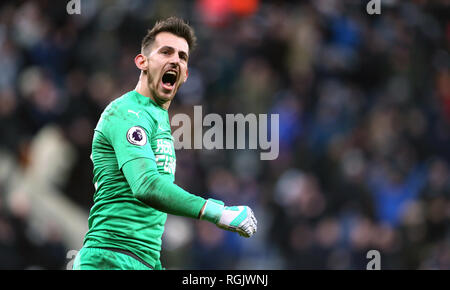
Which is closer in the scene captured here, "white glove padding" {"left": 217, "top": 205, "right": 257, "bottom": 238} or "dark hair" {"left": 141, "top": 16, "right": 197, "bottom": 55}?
"white glove padding" {"left": 217, "top": 205, "right": 257, "bottom": 238}

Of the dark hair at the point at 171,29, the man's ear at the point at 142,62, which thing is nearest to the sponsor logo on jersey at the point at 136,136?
the man's ear at the point at 142,62

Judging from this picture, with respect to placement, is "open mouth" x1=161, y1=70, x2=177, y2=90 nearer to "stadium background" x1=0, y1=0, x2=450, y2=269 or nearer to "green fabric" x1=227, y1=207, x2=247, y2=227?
"green fabric" x1=227, y1=207, x2=247, y2=227

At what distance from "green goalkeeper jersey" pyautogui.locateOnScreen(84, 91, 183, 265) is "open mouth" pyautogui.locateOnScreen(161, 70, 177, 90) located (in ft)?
0.85

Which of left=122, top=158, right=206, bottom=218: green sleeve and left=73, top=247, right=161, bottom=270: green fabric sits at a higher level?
left=122, top=158, right=206, bottom=218: green sleeve

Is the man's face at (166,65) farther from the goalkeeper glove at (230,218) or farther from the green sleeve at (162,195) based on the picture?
the goalkeeper glove at (230,218)

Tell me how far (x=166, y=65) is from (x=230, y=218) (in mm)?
1201

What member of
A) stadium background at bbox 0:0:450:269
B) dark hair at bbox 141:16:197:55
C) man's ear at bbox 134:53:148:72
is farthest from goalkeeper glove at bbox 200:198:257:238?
stadium background at bbox 0:0:450:269

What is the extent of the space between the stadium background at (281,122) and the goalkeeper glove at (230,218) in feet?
16.9

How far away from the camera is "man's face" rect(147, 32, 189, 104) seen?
4.71 meters

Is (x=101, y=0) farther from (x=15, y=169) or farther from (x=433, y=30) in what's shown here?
(x=433, y=30)

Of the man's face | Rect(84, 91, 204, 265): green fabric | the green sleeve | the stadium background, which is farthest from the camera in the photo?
the stadium background

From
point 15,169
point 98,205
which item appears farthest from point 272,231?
point 98,205

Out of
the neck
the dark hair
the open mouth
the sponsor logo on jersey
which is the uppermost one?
the dark hair

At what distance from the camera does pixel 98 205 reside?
4.49 metres
